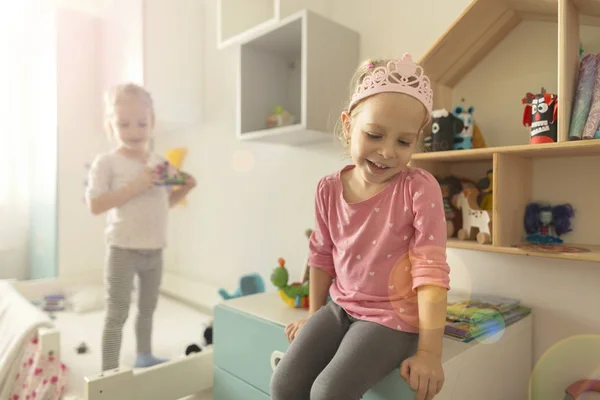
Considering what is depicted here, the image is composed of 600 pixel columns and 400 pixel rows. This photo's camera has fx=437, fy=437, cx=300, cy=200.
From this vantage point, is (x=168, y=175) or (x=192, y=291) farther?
(x=192, y=291)

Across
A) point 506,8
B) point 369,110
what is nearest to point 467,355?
point 369,110

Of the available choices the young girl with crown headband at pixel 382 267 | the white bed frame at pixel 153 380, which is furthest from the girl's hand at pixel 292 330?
the white bed frame at pixel 153 380

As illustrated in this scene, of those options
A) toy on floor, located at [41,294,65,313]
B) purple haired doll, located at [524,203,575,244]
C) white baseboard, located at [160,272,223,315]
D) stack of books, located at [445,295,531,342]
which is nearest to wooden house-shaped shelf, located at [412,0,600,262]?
purple haired doll, located at [524,203,575,244]

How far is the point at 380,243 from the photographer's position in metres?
0.79

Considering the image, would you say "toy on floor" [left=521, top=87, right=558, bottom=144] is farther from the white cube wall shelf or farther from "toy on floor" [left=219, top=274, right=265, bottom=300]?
"toy on floor" [left=219, top=274, right=265, bottom=300]

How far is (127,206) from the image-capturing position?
1451mm

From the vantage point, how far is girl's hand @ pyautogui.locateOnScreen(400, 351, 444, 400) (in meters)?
0.69

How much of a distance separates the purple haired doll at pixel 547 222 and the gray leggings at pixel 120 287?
1154mm

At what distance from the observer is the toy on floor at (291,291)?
1094mm

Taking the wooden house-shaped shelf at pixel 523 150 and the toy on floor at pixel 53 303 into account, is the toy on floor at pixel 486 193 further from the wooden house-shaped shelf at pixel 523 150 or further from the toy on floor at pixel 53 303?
the toy on floor at pixel 53 303

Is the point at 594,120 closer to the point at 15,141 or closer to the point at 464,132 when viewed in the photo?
the point at 464,132

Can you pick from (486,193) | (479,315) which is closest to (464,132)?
(486,193)

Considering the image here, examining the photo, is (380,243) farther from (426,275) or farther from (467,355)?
(467,355)

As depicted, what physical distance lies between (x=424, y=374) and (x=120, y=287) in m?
1.07
